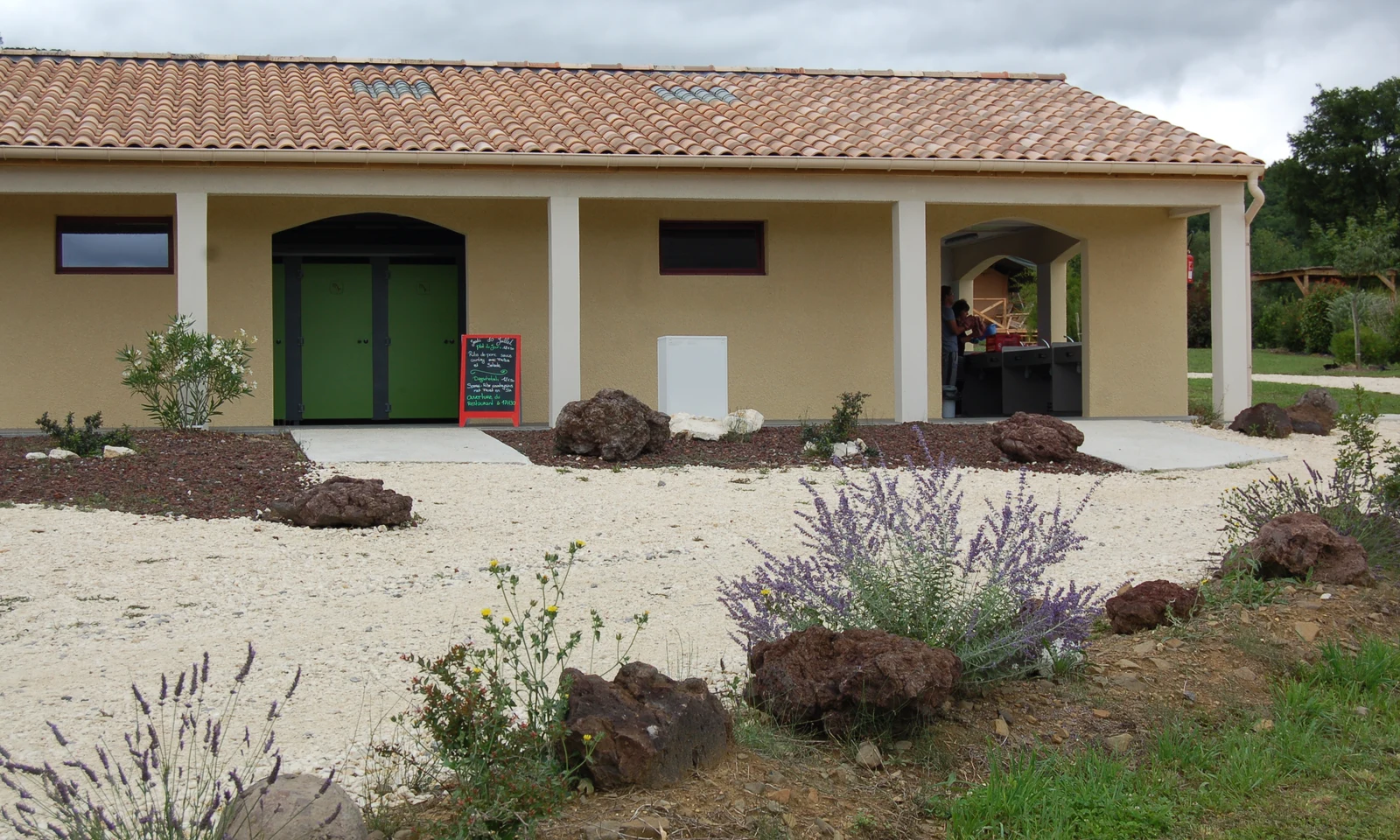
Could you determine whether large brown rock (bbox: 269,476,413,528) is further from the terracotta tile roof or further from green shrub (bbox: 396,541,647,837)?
the terracotta tile roof

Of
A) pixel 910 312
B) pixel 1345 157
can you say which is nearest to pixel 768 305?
pixel 910 312

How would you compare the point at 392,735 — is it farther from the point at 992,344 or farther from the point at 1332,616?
the point at 992,344

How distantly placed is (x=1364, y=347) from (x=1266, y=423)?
16.6 m

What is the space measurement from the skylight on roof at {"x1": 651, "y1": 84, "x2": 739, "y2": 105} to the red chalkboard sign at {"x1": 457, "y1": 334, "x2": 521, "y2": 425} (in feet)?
14.7

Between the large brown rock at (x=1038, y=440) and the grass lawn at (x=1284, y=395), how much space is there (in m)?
6.51

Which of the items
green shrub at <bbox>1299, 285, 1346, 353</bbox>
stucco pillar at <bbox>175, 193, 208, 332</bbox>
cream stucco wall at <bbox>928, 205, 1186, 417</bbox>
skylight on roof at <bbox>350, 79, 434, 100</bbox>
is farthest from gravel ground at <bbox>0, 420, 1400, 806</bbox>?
green shrub at <bbox>1299, 285, 1346, 353</bbox>

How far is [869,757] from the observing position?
3875 mm

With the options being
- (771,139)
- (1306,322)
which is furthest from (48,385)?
(1306,322)

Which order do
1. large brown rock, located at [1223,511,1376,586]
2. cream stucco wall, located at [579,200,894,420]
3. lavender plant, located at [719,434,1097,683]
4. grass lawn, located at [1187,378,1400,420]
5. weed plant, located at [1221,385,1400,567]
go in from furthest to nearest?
1. grass lawn, located at [1187,378,1400,420]
2. cream stucco wall, located at [579,200,894,420]
3. weed plant, located at [1221,385,1400,567]
4. large brown rock, located at [1223,511,1376,586]
5. lavender plant, located at [719,434,1097,683]

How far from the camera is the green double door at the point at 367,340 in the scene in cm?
1557

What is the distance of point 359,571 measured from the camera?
23.4ft

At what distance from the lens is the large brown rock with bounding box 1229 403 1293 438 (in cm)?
1359

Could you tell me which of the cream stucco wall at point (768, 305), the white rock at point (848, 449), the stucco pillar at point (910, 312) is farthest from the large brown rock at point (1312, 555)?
the cream stucco wall at point (768, 305)

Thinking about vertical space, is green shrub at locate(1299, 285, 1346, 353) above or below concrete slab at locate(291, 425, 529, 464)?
above
